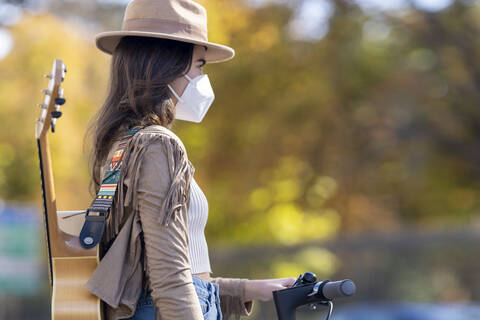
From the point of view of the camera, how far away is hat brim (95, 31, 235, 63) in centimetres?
223

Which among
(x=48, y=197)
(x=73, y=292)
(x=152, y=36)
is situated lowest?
(x=73, y=292)

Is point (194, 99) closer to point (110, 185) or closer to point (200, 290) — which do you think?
point (110, 185)

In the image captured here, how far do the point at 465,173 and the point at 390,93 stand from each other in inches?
98.4

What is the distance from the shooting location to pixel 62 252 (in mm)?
2053

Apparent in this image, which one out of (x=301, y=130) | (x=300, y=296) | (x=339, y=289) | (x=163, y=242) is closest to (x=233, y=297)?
(x=300, y=296)

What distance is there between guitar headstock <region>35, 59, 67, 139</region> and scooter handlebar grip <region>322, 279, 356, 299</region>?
91 centimetres

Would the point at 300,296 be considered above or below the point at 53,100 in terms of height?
below

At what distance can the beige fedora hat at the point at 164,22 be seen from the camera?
7.45ft

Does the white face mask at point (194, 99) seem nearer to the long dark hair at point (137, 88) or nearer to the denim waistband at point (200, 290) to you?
the long dark hair at point (137, 88)

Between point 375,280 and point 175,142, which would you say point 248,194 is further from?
point 175,142

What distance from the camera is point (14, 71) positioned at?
1232cm

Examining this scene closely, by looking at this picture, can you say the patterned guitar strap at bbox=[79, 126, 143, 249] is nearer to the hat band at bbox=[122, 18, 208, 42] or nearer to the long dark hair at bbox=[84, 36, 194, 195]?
the long dark hair at bbox=[84, 36, 194, 195]

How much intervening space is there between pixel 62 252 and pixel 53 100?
1.44 feet

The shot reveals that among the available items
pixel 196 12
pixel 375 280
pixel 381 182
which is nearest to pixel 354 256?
pixel 375 280
